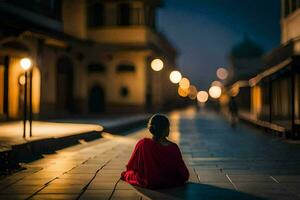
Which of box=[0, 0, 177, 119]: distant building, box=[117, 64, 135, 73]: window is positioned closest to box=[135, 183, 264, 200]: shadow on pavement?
box=[0, 0, 177, 119]: distant building

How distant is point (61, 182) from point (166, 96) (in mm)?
49035

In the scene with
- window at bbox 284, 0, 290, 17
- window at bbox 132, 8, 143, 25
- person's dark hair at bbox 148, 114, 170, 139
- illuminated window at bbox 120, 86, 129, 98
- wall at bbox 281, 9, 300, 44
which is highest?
window at bbox 132, 8, 143, 25

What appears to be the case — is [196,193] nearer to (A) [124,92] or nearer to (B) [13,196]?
(B) [13,196]

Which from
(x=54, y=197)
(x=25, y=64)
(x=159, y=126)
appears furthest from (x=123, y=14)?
(x=54, y=197)

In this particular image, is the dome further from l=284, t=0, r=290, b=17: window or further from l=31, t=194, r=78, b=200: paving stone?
l=31, t=194, r=78, b=200: paving stone

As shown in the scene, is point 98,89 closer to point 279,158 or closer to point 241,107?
point 241,107

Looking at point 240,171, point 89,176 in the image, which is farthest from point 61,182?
point 240,171

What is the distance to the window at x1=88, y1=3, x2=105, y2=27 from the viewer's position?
3922 cm

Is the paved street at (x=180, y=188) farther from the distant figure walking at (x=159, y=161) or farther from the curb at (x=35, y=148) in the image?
the curb at (x=35, y=148)

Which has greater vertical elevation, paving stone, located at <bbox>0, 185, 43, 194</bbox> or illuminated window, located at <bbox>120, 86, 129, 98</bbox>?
illuminated window, located at <bbox>120, 86, 129, 98</bbox>

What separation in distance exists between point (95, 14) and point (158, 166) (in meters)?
33.2

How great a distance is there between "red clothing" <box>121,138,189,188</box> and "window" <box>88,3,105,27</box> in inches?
1276

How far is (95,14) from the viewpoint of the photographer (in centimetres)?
3950

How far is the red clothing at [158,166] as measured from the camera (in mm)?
7594
